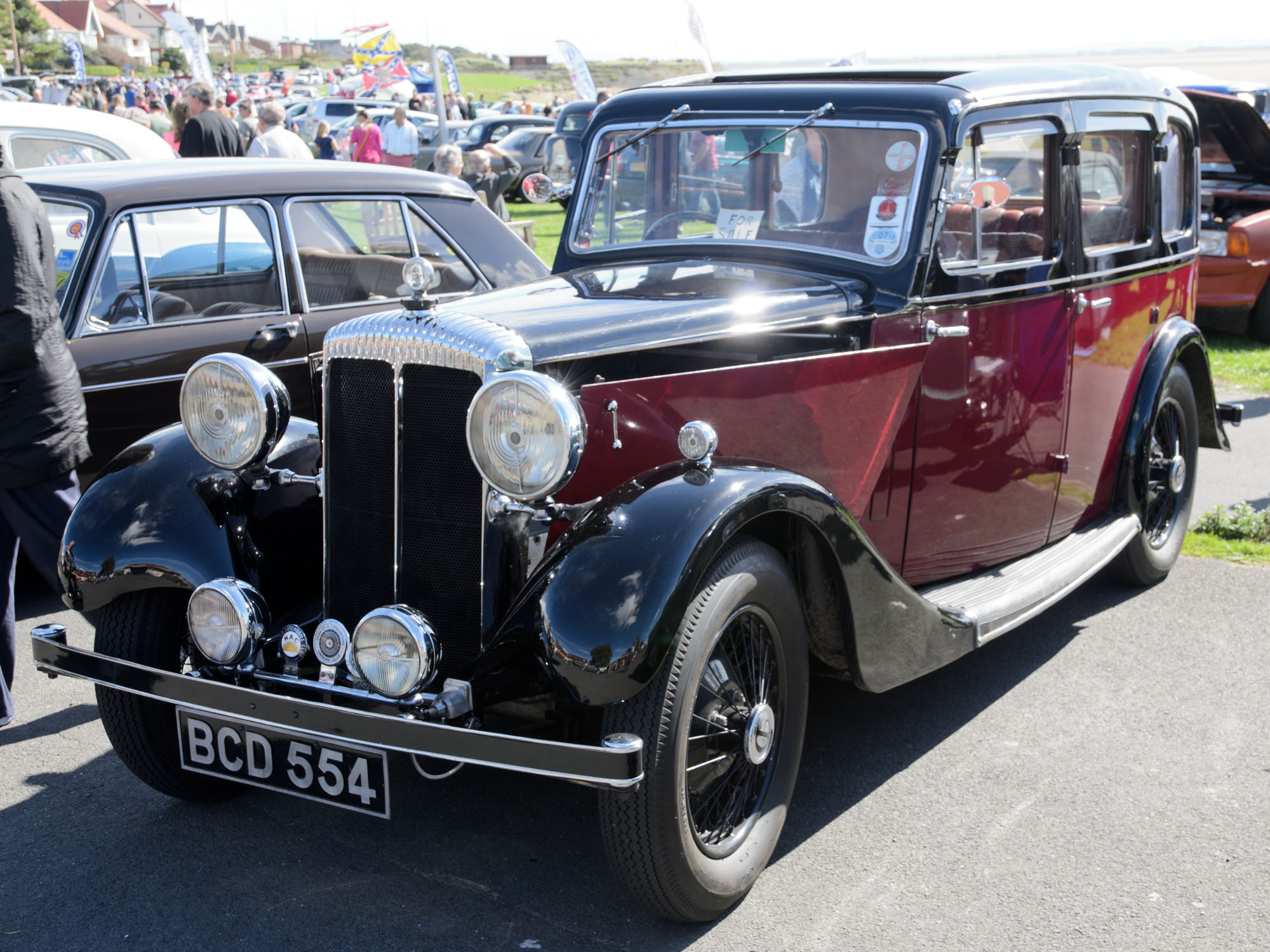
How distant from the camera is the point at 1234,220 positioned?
9227mm

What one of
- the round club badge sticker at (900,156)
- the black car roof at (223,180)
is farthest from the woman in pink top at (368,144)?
the round club badge sticker at (900,156)

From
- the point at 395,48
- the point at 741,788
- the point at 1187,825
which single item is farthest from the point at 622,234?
the point at 395,48

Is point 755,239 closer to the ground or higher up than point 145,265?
higher up

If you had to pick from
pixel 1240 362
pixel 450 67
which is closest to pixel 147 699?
pixel 1240 362

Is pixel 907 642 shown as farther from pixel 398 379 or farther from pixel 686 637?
pixel 398 379

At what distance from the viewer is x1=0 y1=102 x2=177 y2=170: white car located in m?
7.27

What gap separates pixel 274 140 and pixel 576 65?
32.7 feet

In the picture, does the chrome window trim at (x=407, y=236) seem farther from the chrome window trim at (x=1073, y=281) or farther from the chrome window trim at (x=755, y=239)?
the chrome window trim at (x=1073, y=281)

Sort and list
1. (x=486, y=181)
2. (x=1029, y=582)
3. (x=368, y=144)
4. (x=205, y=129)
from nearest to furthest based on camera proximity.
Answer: (x=1029, y=582), (x=205, y=129), (x=486, y=181), (x=368, y=144)

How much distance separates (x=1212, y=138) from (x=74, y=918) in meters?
9.75

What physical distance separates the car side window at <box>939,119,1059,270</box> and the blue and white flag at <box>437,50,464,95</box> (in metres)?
15.6

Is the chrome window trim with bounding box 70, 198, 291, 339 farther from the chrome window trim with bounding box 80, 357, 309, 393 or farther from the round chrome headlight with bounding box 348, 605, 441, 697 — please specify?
the round chrome headlight with bounding box 348, 605, 441, 697

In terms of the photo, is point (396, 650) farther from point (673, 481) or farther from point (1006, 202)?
point (1006, 202)

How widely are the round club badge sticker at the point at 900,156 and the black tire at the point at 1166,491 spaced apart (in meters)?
1.69
